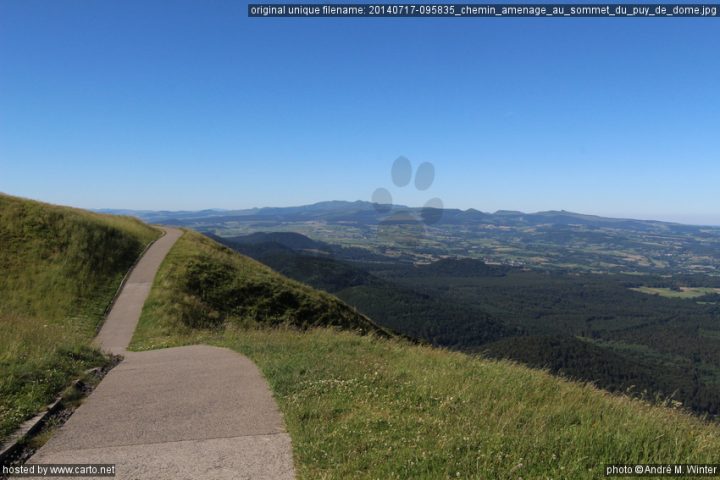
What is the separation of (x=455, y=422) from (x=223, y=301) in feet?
66.8

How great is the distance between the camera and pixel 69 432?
6.98m

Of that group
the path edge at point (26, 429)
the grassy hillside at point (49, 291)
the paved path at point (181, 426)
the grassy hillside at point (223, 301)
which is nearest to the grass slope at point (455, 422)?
the paved path at point (181, 426)

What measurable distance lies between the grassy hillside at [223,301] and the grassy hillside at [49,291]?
2.70m

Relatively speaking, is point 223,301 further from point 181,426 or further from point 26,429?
point 26,429

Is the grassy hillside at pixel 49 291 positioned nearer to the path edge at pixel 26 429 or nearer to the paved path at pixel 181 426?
the path edge at pixel 26 429

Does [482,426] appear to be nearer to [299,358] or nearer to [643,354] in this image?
[299,358]

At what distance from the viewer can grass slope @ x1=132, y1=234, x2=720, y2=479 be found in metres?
5.54

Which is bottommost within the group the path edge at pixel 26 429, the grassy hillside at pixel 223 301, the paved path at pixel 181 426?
the grassy hillside at pixel 223 301

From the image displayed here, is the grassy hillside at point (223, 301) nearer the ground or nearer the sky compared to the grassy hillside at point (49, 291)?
nearer the ground

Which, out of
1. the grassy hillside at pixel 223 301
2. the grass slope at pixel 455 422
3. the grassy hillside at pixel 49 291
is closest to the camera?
the grass slope at pixel 455 422

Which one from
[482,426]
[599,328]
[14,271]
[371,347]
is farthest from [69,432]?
[599,328]

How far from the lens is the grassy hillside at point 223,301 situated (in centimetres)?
2134

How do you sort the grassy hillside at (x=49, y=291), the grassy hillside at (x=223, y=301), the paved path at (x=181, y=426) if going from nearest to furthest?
the paved path at (x=181, y=426) → the grassy hillside at (x=49, y=291) → the grassy hillside at (x=223, y=301)

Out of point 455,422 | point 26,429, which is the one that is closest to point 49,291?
point 26,429
